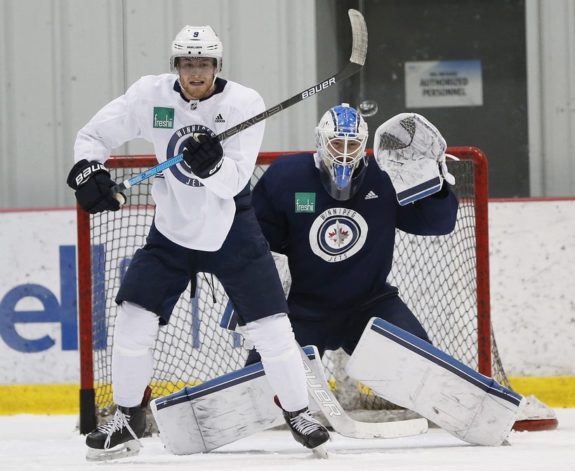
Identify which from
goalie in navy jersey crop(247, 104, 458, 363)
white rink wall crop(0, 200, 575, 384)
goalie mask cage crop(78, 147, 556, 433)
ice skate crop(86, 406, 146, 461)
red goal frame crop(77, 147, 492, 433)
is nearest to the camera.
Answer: ice skate crop(86, 406, 146, 461)

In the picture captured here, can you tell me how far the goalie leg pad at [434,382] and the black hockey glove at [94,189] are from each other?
0.79m

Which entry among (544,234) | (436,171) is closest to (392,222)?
(436,171)

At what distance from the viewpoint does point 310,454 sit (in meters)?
3.29

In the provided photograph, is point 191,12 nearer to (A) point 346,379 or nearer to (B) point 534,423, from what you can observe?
(A) point 346,379

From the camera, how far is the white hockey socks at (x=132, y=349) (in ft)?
10.4

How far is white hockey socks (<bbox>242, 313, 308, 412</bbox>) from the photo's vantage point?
3.16 metres

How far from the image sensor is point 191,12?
18.3 feet

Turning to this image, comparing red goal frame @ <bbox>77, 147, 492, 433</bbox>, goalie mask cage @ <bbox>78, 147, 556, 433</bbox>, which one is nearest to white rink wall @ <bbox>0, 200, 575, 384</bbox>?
goalie mask cage @ <bbox>78, 147, 556, 433</bbox>

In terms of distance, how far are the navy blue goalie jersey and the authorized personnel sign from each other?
252 centimetres

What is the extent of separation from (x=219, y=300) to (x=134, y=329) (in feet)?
4.46

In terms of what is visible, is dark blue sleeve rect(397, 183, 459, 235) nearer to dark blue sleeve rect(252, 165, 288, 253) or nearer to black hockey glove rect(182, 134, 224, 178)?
dark blue sleeve rect(252, 165, 288, 253)

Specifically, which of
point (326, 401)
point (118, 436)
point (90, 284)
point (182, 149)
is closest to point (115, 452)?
point (118, 436)

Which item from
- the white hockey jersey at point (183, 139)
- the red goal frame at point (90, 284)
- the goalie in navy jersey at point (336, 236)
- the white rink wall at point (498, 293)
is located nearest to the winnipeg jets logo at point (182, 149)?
the white hockey jersey at point (183, 139)

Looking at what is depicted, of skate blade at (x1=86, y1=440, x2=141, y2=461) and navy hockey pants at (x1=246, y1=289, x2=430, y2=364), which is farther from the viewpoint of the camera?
navy hockey pants at (x1=246, y1=289, x2=430, y2=364)
